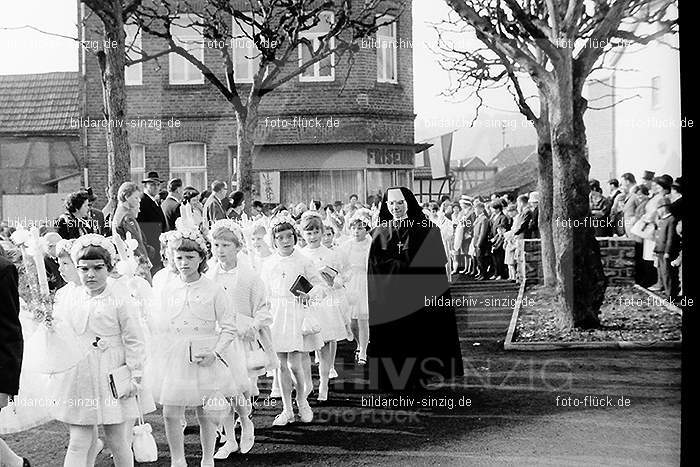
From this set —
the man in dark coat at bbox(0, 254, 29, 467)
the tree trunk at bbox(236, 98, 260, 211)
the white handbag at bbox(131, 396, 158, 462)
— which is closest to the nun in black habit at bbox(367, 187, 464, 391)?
the tree trunk at bbox(236, 98, 260, 211)

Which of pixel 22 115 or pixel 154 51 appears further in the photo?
pixel 154 51

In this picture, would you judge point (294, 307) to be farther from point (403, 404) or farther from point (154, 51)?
point (154, 51)

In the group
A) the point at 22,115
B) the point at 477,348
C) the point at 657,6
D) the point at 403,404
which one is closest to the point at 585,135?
the point at 657,6

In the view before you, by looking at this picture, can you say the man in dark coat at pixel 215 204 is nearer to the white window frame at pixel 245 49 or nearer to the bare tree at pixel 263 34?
the bare tree at pixel 263 34

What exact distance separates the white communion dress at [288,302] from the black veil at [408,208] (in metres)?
0.89

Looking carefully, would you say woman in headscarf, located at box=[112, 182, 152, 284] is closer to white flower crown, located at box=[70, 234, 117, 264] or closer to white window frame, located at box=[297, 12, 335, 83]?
white window frame, located at box=[297, 12, 335, 83]

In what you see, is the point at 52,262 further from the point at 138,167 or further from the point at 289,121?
the point at 138,167

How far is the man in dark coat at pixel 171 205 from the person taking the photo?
10.4 metres

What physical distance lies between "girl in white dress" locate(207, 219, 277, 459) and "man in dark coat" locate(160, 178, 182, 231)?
4.11 metres

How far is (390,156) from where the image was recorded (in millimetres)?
8102

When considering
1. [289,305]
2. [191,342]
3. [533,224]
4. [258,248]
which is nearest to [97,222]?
[258,248]

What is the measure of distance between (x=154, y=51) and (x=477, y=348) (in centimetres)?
535

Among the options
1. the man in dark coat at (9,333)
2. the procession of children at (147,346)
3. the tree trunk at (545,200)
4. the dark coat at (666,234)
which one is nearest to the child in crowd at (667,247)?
the dark coat at (666,234)

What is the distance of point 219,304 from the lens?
18.3ft
